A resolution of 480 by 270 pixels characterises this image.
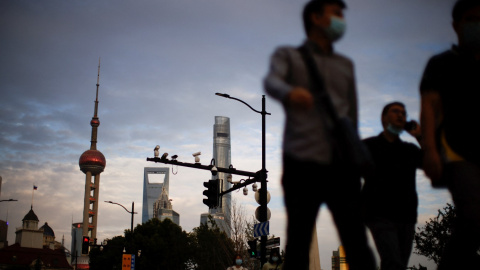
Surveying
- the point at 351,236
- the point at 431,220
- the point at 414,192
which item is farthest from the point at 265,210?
the point at 351,236

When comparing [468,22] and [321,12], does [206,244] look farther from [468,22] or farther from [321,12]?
[321,12]

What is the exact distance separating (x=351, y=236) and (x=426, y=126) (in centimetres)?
116

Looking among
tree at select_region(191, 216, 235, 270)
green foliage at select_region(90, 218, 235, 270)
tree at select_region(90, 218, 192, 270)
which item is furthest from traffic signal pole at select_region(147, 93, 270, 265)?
tree at select_region(191, 216, 235, 270)

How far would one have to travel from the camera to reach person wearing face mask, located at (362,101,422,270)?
3.83m

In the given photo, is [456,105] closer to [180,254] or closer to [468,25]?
[468,25]

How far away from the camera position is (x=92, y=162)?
162000 mm

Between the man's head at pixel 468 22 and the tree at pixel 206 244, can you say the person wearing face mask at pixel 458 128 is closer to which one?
the man's head at pixel 468 22

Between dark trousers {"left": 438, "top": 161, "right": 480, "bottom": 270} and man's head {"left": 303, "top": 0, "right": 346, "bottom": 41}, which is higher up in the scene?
man's head {"left": 303, "top": 0, "right": 346, "bottom": 41}

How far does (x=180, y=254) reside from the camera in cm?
6284

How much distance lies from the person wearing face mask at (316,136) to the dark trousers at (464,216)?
83 cm

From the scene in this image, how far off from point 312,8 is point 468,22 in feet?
4.21

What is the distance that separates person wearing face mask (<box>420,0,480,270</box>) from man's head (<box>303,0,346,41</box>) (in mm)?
1095

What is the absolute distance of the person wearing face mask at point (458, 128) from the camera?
10.2 feet

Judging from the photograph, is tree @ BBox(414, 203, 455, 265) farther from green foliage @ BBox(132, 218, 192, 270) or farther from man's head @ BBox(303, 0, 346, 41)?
green foliage @ BBox(132, 218, 192, 270)
